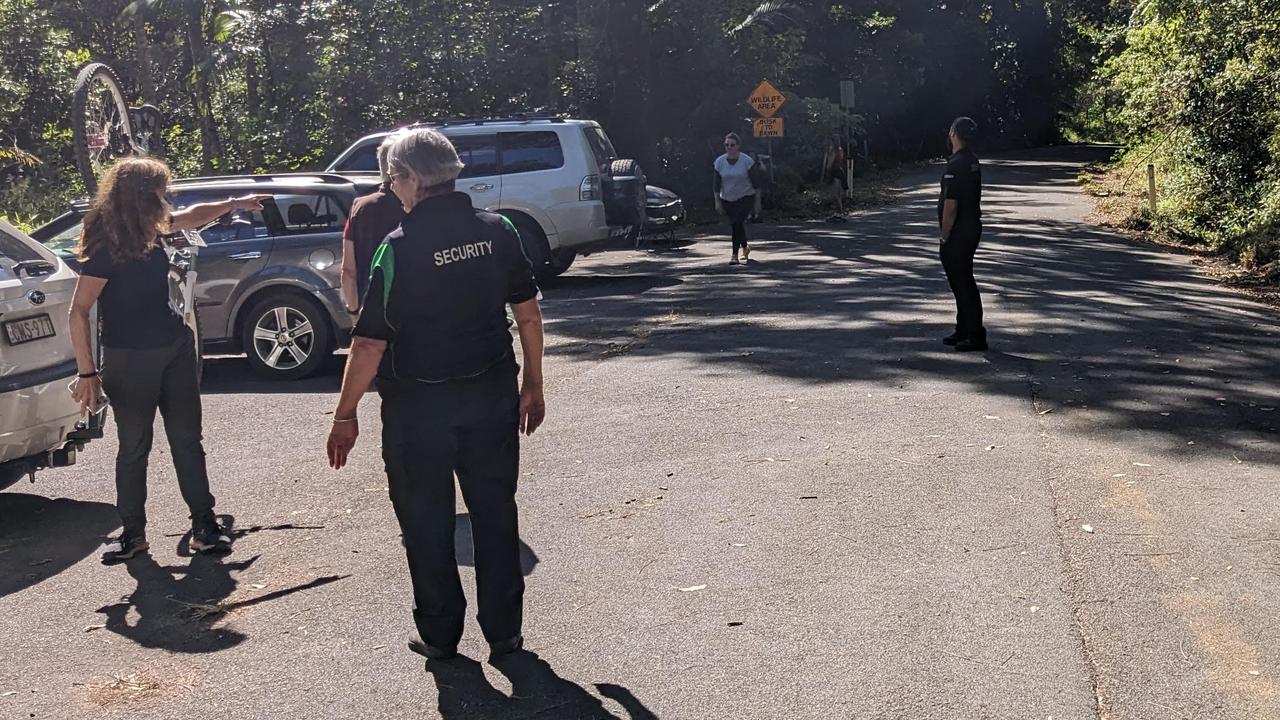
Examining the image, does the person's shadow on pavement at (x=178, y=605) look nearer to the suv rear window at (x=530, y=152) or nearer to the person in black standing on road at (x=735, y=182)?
the suv rear window at (x=530, y=152)

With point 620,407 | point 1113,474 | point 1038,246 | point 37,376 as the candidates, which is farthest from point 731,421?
point 1038,246

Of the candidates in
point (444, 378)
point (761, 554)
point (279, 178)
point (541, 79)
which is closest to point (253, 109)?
point (541, 79)

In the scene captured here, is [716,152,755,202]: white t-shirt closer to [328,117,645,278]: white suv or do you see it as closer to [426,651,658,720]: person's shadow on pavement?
[328,117,645,278]: white suv

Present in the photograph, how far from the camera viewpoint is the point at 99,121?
15.2 meters

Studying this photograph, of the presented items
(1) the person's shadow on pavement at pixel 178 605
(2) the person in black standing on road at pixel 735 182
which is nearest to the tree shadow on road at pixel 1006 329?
(2) the person in black standing on road at pixel 735 182

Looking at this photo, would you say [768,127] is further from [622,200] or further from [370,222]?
[370,222]

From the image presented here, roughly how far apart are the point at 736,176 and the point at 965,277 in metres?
8.09

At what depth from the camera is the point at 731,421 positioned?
919 centimetres

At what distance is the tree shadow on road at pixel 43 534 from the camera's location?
6512mm

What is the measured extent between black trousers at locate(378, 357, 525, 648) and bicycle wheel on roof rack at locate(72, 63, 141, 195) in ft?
32.4

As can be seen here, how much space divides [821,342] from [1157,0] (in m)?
10.3

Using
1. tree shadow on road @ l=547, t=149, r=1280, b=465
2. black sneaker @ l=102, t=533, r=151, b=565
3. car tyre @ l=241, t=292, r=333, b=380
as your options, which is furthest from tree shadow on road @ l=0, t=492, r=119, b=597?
tree shadow on road @ l=547, t=149, r=1280, b=465

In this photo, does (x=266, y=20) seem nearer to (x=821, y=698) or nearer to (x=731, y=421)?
(x=731, y=421)

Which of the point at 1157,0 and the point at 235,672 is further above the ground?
the point at 1157,0
